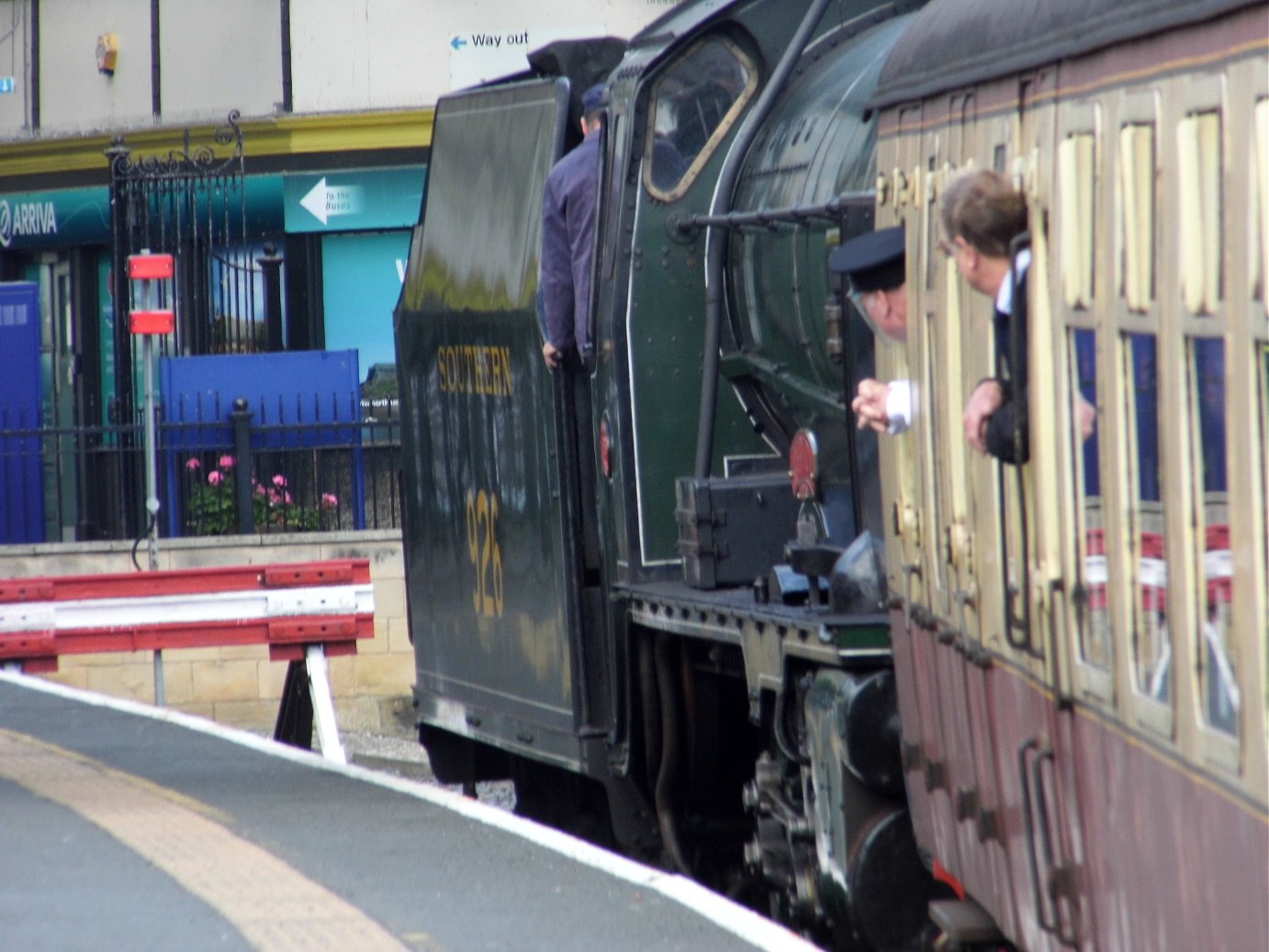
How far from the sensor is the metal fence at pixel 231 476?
1638 cm

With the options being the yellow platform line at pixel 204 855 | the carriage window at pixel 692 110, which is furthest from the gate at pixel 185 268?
the carriage window at pixel 692 110

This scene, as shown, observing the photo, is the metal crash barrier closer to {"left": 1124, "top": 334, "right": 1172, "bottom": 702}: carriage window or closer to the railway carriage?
the railway carriage

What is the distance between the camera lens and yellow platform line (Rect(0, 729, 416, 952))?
18.0ft

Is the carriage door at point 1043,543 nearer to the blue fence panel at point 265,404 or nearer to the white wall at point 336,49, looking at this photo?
the blue fence panel at point 265,404

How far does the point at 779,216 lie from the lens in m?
6.72

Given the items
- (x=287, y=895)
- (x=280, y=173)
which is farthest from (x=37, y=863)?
(x=280, y=173)

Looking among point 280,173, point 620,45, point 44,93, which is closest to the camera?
point 620,45

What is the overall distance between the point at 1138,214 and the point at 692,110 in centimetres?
409

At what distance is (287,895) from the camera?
598cm

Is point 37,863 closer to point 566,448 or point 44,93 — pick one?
point 566,448

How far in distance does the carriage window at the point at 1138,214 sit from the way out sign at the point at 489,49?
17537 millimetres

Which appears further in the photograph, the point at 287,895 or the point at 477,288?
the point at 477,288

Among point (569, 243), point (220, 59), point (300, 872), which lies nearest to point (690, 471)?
point (569, 243)

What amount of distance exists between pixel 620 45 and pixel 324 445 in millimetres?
8388
